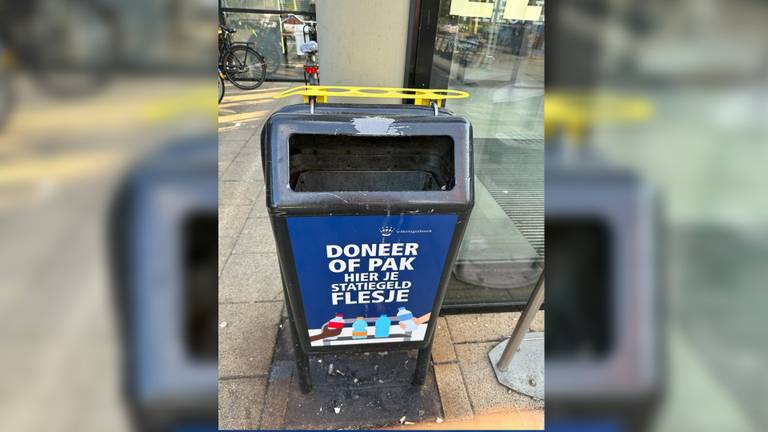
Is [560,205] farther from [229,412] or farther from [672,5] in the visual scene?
[229,412]

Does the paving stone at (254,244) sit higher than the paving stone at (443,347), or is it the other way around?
the paving stone at (254,244)

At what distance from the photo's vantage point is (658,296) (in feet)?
1.85

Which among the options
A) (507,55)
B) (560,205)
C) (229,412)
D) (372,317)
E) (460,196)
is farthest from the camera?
(507,55)

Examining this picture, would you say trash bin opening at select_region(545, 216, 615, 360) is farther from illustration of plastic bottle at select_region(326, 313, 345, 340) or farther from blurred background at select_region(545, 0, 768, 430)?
illustration of plastic bottle at select_region(326, 313, 345, 340)

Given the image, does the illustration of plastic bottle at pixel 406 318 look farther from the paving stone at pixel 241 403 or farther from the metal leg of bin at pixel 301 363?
the paving stone at pixel 241 403

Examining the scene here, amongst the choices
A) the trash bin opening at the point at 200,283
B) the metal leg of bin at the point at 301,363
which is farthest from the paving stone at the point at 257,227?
the trash bin opening at the point at 200,283

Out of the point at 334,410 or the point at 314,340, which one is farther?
the point at 334,410

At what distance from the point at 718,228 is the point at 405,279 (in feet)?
4.43

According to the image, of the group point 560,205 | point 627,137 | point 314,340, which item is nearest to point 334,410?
point 314,340

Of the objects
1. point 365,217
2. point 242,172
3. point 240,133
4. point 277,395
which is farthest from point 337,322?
point 240,133

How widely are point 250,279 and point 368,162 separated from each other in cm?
165

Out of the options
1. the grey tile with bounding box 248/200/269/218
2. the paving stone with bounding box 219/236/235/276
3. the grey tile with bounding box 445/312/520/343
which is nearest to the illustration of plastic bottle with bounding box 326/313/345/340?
the grey tile with bounding box 445/312/520/343

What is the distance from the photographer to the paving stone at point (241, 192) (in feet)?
14.3

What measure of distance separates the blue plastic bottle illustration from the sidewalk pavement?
58cm
